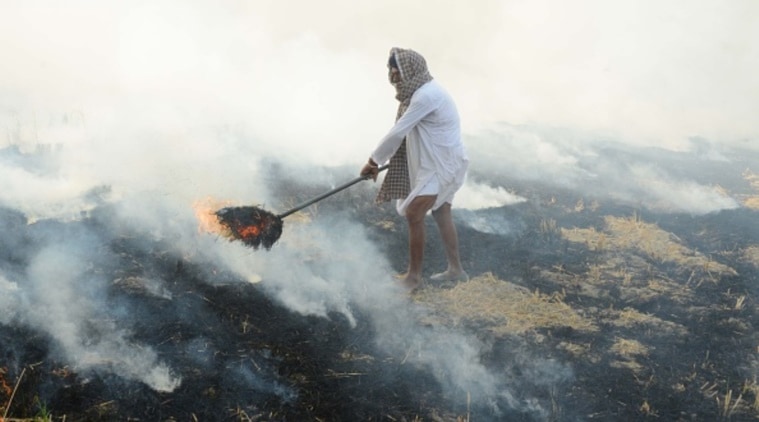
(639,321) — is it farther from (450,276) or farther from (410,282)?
(410,282)

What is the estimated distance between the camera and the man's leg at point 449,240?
5062 mm

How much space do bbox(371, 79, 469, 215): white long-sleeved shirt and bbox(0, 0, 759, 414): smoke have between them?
1004 millimetres

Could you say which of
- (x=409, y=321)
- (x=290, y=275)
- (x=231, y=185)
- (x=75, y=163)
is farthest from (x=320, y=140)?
(x=409, y=321)

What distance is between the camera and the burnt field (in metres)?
3.50

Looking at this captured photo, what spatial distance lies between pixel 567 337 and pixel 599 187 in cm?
427

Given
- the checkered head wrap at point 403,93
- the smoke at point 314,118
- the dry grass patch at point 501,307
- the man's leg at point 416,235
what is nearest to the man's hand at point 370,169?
the checkered head wrap at point 403,93

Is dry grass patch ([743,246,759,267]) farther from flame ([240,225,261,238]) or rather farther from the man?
flame ([240,225,261,238])

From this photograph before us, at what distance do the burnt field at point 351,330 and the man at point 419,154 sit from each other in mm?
550

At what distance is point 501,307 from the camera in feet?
15.9

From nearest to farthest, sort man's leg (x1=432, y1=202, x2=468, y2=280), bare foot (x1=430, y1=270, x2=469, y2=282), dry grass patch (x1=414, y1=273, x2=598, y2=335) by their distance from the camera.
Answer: dry grass patch (x1=414, y1=273, x2=598, y2=335) → man's leg (x1=432, y1=202, x2=468, y2=280) → bare foot (x1=430, y1=270, x2=469, y2=282)

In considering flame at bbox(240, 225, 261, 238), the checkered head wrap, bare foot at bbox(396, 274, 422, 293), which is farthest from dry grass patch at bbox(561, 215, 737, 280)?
flame at bbox(240, 225, 261, 238)

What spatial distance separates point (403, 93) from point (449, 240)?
1304 millimetres

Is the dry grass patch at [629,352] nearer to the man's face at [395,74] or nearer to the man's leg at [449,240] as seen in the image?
the man's leg at [449,240]

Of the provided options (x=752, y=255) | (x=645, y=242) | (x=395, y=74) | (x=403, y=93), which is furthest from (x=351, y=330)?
(x=752, y=255)
